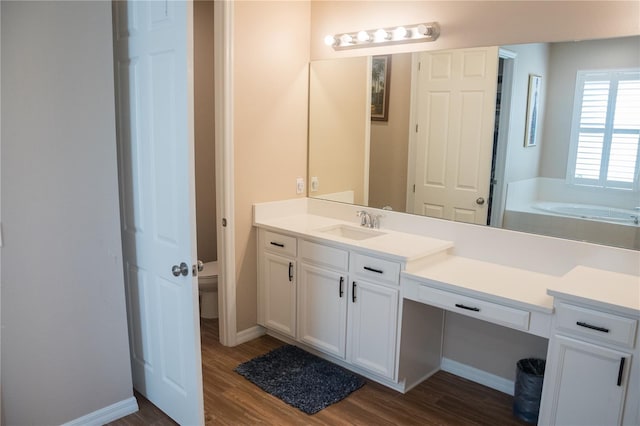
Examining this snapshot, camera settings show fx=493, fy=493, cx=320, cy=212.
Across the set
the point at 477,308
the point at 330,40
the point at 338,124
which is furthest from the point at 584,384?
the point at 330,40

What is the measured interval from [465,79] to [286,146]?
1.32m

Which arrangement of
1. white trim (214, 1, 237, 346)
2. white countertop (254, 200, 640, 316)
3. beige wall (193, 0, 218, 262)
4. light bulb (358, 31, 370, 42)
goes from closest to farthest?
white countertop (254, 200, 640, 316) < white trim (214, 1, 237, 346) < light bulb (358, 31, 370, 42) < beige wall (193, 0, 218, 262)

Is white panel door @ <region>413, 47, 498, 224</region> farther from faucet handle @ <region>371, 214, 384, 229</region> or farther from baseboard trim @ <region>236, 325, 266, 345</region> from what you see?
baseboard trim @ <region>236, 325, 266, 345</region>

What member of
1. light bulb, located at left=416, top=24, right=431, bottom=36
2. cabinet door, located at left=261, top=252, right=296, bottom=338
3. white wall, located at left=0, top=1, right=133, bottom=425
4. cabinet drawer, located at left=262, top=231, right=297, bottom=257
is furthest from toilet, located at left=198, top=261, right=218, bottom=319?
light bulb, located at left=416, top=24, right=431, bottom=36

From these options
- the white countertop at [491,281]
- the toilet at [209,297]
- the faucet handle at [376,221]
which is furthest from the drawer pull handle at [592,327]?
the toilet at [209,297]

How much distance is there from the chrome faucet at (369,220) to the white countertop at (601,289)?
127 cm

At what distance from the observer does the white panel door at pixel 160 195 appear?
208cm

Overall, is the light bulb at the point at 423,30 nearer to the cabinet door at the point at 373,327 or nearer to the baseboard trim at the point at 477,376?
the cabinet door at the point at 373,327

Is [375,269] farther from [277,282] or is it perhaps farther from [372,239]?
[277,282]

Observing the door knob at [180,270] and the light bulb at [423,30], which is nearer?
the door knob at [180,270]

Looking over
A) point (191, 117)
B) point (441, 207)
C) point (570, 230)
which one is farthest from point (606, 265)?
point (191, 117)

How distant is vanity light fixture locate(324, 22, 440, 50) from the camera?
2897 mm

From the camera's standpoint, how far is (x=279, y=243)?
10.8 ft

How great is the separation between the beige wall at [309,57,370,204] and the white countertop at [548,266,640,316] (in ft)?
5.12
